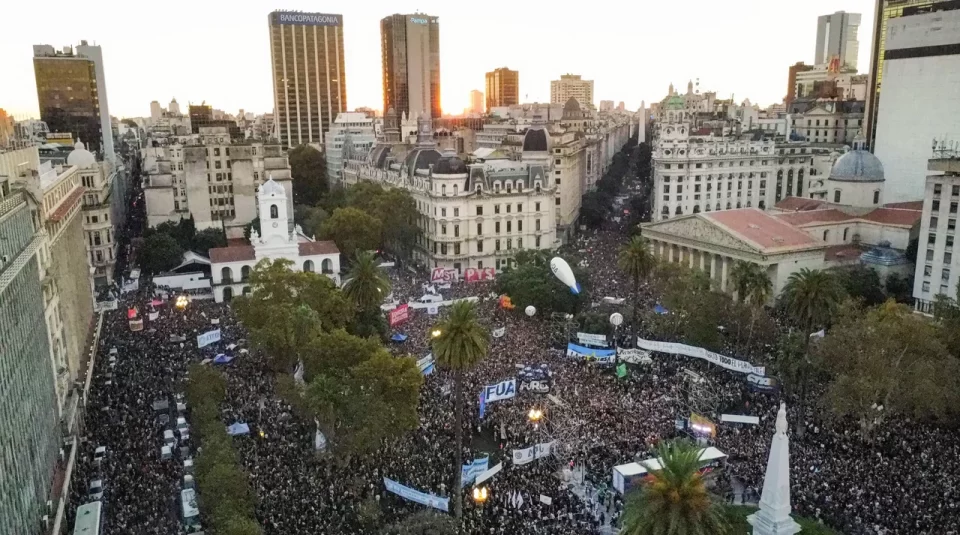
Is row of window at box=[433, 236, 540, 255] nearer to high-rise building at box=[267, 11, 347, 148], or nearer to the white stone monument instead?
the white stone monument

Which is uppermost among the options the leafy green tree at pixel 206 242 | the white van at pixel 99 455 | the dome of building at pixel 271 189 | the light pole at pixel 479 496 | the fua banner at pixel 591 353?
the dome of building at pixel 271 189

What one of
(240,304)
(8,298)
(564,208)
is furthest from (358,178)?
(8,298)

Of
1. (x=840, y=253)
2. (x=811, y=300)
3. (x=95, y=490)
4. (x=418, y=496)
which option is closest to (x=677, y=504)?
(x=418, y=496)

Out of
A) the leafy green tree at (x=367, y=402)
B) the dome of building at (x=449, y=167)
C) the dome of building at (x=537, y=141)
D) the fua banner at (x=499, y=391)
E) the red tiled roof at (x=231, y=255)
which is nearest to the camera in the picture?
the leafy green tree at (x=367, y=402)

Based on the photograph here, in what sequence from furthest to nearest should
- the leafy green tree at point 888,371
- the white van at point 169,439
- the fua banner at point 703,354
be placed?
the fua banner at point 703,354 < the white van at point 169,439 < the leafy green tree at point 888,371

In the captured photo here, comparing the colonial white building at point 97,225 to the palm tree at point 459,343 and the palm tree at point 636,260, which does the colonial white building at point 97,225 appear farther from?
the palm tree at point 459,343

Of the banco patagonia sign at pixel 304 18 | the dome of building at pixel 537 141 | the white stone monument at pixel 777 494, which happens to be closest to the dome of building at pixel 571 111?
the dome of building at pixel 537 141

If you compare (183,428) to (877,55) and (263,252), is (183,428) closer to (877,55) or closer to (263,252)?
(263,252)

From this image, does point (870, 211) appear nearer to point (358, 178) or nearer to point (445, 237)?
point (445, 237)
